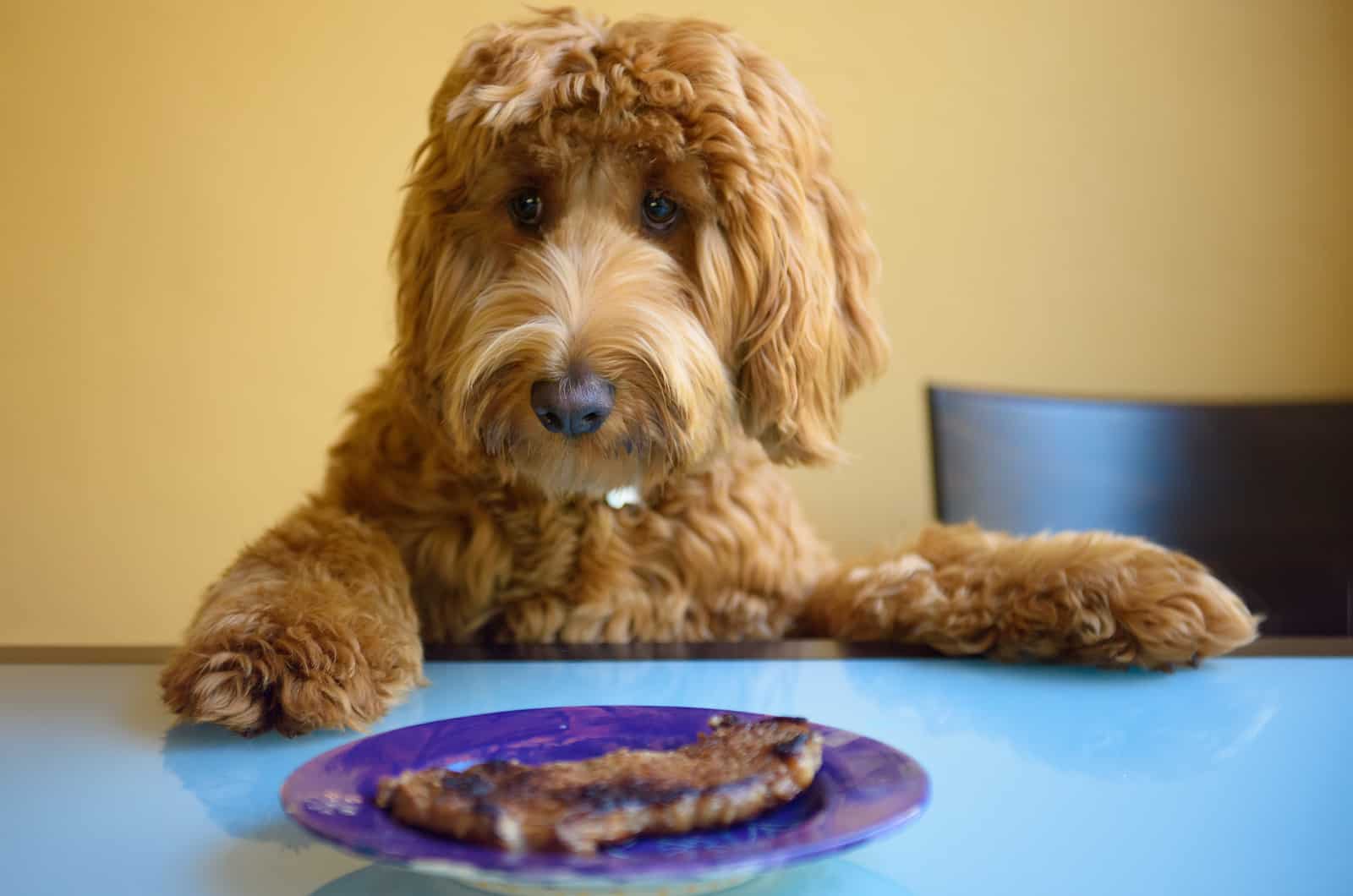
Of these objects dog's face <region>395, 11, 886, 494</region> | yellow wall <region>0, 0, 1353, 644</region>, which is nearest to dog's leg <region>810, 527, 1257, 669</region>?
dog's face <region>395, 11, 886, 494</region>

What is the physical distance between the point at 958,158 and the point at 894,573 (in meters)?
1.70

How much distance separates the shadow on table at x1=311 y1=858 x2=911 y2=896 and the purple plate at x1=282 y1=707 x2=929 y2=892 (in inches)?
2.7

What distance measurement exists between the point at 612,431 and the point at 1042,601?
51 cm

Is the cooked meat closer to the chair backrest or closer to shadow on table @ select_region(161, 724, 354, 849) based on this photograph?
shadow on table @ select_region(161, 724, 354, 849)

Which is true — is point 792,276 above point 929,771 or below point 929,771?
above

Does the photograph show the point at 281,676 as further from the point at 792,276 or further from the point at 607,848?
the point at 792,276

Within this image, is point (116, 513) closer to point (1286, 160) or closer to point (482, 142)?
point (482, 142)

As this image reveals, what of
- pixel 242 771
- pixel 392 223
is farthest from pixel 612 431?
pixel 392 223

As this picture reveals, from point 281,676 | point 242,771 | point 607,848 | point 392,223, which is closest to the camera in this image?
point 607,848

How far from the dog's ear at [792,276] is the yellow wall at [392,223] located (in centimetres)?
154

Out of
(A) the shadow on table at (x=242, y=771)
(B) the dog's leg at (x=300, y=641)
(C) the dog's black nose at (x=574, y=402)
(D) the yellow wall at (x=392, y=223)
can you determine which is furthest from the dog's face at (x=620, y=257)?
(D) the yellow wall at (x=392, y=223)

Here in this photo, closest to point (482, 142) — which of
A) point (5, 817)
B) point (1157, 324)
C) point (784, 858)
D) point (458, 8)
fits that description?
point (5, 817)

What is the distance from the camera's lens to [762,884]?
2.50ft

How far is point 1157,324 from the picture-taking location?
119 inches
